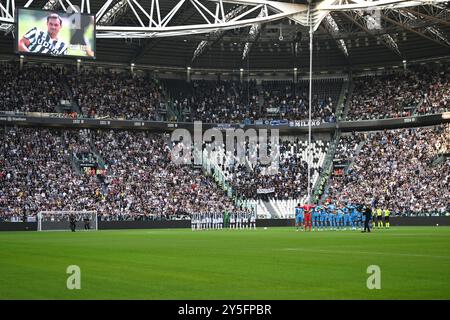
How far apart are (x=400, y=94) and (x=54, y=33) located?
117 ft

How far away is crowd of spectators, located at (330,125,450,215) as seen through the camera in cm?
6250

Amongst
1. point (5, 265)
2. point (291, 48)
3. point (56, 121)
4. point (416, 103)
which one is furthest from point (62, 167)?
point (5, 265)

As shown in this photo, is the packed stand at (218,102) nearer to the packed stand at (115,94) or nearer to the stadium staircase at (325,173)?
the packed stand at (115,94)

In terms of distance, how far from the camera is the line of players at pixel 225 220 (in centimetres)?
5816

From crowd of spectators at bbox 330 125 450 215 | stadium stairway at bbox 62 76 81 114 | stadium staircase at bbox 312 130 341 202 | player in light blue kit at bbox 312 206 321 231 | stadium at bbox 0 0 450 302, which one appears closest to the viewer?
player in light blue kit at bbox 312 206 321 231

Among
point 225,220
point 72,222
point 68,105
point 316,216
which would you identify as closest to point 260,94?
point 68,105

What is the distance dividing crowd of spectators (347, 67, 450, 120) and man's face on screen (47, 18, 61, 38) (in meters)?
33.5

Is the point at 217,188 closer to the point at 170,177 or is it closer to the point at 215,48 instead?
the point at 170,177

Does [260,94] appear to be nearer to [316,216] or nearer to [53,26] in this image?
[316,216]

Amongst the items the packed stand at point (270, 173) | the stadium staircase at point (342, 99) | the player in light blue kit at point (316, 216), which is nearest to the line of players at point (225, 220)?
the player in light blue kit at point (316, 216)

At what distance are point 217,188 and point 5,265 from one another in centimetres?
5099

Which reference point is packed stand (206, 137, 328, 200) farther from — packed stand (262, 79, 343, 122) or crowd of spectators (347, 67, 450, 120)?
crowd of spectators (347, 67, 450, 120)

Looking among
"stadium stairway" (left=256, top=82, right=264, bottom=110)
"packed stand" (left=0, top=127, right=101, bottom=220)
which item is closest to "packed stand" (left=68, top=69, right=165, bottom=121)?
"packed stand" (left=0, top=127, right=101, bottom=220)

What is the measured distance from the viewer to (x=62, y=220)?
5847 cm
